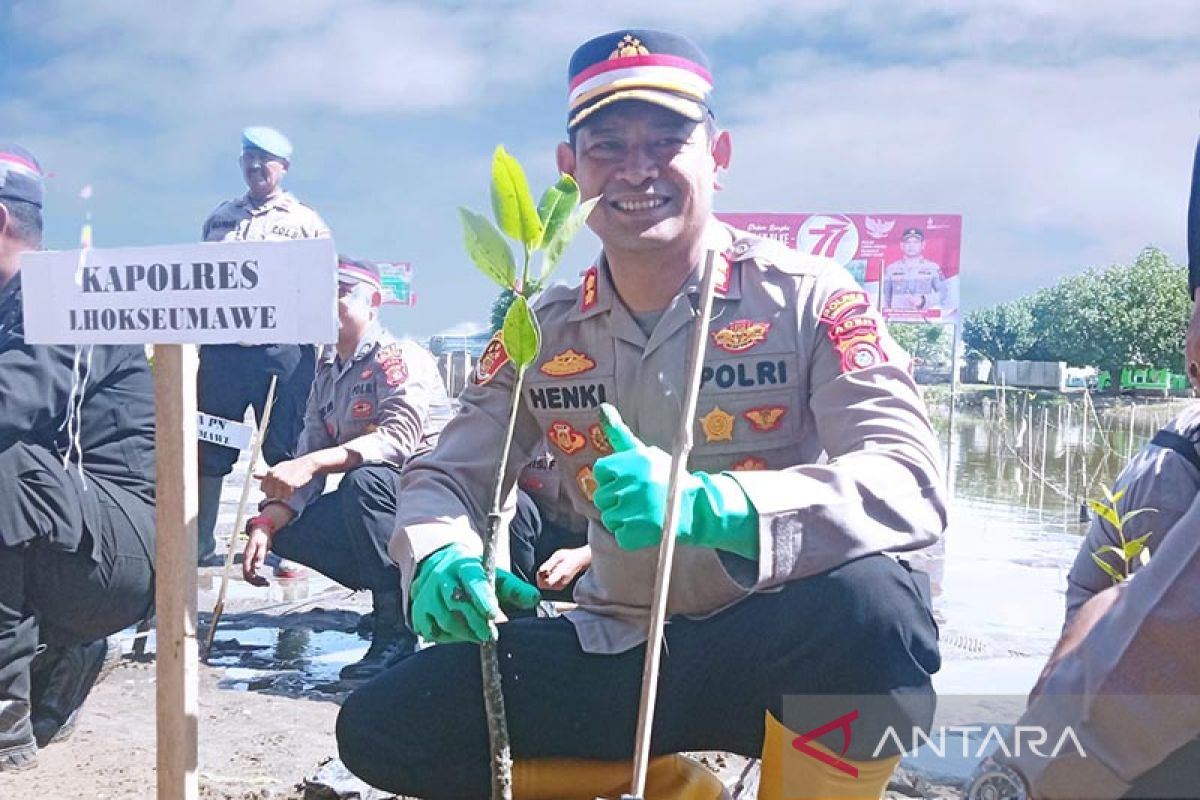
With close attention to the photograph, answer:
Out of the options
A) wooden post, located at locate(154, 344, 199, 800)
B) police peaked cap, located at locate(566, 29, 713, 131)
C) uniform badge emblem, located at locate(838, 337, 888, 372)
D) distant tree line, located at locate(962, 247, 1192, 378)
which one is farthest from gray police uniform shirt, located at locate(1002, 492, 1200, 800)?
distant tree line, located at locate(962, 247, 1192, 378)

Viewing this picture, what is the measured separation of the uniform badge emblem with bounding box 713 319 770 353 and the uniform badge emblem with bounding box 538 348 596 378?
26 centimetres

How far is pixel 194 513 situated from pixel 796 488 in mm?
978

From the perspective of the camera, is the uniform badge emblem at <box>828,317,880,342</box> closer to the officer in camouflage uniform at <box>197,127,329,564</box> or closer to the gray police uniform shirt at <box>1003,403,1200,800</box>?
the gray police uniform shirt at <box>1003,403,1200,800</box>

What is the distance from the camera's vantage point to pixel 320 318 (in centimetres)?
163

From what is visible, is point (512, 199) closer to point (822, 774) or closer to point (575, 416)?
point (575, 416)

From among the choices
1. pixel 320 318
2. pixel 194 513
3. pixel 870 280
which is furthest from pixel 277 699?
pixel 870 280

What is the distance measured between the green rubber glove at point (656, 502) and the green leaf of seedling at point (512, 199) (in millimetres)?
278

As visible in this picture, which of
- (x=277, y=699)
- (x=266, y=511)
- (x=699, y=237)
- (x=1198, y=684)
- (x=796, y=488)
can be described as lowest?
(x=277, y=699)

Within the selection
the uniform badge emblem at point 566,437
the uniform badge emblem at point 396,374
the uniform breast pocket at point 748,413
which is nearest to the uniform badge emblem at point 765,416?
the uniform breast pocket at point 748,413

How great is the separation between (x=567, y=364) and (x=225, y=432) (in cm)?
208

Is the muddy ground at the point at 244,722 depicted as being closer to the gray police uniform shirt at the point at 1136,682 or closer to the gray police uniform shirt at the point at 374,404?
the gray police uniform shirt at the point at 374,404

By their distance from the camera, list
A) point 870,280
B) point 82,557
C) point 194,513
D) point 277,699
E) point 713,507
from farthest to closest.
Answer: point 870,280, point 277,699, point 82,557, point 194,513, point 713,507

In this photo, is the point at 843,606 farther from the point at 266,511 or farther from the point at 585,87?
the point at 266,511

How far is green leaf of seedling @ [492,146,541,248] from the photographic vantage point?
1.49 m
